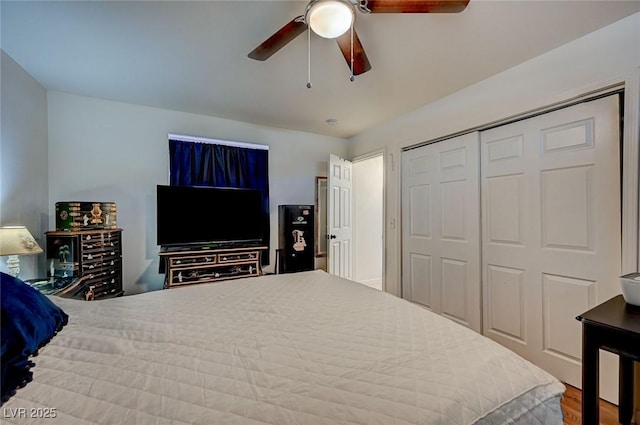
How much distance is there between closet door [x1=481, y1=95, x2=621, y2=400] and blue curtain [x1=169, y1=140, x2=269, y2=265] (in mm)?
2663

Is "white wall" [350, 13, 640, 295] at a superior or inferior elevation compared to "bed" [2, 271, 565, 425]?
superior

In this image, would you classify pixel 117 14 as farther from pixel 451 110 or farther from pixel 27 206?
pixel 451 110

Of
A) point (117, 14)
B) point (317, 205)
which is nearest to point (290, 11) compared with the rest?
point (117, 14)

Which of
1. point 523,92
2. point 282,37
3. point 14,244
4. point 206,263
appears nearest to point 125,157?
point 206,263

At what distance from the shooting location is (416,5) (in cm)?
131

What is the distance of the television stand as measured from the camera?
9.95 feet

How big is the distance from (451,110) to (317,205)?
7.48ft

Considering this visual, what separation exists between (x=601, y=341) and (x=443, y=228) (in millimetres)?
1722

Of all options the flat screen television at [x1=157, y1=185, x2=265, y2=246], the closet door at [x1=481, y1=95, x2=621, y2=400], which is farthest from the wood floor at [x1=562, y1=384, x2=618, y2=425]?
the flat screen television at [x1=157, y1=185, x2=265, y2=246]

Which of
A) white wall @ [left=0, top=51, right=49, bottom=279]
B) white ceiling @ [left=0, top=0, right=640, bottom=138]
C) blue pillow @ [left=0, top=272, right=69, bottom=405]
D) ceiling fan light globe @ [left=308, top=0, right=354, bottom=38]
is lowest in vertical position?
blue pillow @ [left=0, top=272, right=69, bottom=405]

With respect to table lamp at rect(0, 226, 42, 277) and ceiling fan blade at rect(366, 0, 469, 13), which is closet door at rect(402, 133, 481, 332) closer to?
ceiling fan blade at rect(366, 0, 469, 13)

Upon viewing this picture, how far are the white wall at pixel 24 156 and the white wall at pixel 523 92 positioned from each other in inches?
142

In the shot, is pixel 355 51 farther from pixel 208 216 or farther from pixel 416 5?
pixel 208 216

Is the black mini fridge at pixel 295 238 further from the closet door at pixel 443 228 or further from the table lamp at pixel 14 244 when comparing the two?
the table lamp at pixel 14 244
